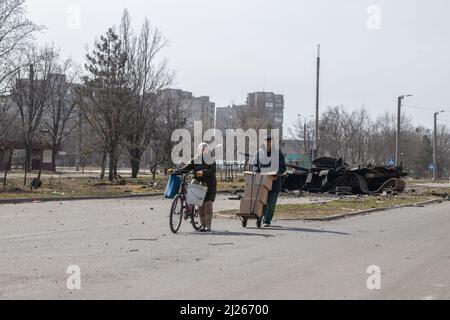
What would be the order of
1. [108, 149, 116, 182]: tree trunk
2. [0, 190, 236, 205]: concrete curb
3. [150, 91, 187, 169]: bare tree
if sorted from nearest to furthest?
[0, 190, 236, 205]: concrete curb < [108, 149, 116, 182]: tree trunk < [150, 91, 187, 169]: bare tree

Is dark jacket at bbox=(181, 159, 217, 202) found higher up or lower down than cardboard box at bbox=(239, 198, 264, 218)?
higher up

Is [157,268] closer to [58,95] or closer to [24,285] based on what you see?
[24,285]

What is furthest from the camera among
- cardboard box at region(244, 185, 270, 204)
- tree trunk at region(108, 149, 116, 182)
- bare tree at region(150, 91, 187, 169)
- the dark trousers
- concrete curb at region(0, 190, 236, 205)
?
bare tree at region(150, 91, 187, 169)

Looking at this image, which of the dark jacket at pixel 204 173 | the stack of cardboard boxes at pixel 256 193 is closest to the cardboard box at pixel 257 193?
the stack of cardboard boxes at pixel 256 193

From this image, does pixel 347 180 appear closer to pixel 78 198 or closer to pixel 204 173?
pixel 78 198

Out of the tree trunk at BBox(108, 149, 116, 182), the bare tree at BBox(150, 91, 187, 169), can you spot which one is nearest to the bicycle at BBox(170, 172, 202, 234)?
the tree trunk at BBox(108, 149, 116, 182)

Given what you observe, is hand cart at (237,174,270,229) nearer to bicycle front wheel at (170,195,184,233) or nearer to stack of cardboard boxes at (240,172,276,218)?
stack of cardboard boxes at (240,172,276,218)

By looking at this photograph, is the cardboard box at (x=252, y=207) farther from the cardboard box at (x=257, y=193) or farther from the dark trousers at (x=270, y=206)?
the dark trousers at (x=270, y=206)

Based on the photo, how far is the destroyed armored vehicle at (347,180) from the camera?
31672mm

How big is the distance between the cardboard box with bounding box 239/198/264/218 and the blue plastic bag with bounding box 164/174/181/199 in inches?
65.3

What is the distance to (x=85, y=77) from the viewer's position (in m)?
45.0

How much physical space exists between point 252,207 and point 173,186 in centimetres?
190

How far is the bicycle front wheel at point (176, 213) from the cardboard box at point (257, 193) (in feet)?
5.73

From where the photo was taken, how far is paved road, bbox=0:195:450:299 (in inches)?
279
